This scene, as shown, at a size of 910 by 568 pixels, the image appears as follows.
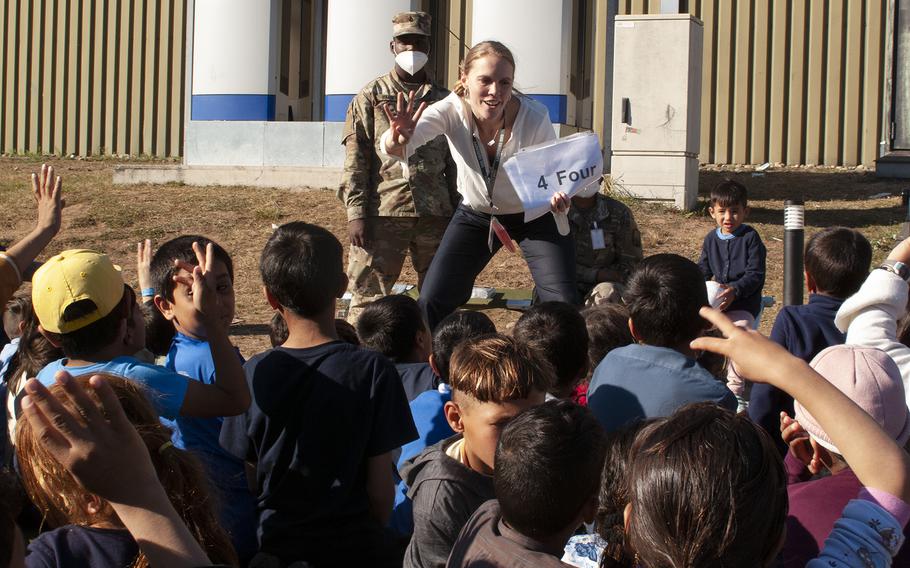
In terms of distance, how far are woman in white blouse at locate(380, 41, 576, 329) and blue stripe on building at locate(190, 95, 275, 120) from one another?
28.5ft

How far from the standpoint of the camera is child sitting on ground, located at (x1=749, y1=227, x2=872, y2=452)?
4.09 meters

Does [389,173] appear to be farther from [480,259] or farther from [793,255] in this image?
[793,255]

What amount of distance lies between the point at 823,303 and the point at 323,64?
13.5 meters

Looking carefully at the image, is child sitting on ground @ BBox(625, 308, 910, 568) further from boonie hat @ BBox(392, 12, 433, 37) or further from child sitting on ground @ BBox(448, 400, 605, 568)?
boonie hat @ BBox(392, 12, 433, 37)

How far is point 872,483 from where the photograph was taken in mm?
1951

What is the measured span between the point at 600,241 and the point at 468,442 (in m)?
4.10

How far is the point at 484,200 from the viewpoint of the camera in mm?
5551

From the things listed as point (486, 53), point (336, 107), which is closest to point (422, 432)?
point (486, 53)

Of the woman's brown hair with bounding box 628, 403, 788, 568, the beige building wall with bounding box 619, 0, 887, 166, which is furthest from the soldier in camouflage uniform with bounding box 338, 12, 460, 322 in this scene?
the beige building wall with bounding box 619, 0, 887, 166

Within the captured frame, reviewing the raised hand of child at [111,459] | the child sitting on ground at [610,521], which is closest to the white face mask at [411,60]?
the child sitting on ground at [610,521]

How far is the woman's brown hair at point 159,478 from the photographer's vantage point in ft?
6.90

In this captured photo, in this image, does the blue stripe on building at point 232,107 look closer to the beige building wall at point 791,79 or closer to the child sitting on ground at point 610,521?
the beige building wall at point 791,79

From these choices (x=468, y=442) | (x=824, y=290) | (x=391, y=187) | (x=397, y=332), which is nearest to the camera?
(x=468, y=442)

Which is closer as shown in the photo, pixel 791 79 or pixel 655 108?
pixel 655 108
